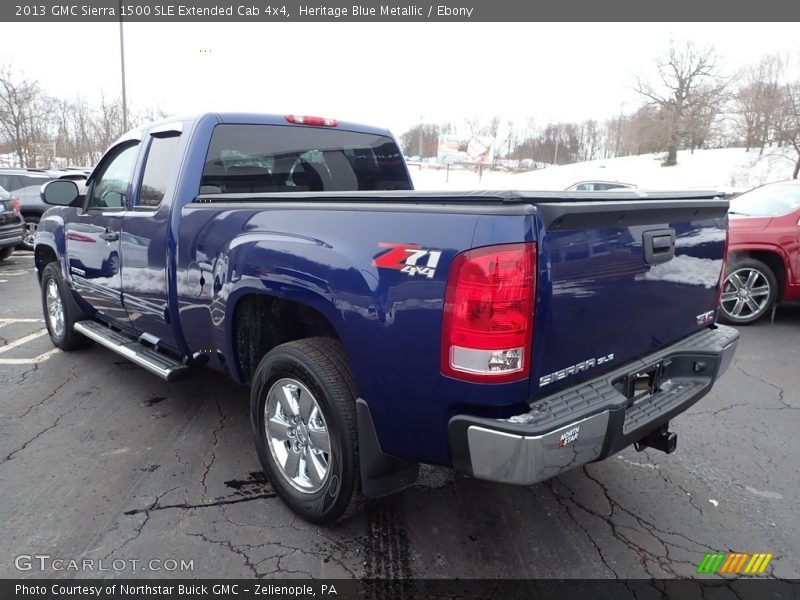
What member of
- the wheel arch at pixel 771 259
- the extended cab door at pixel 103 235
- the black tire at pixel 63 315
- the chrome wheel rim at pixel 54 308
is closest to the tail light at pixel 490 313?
the extended cab door at pixel 103 235

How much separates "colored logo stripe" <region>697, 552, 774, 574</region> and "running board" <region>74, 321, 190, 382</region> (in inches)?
118

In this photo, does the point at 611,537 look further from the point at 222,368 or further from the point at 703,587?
the point at 222,368

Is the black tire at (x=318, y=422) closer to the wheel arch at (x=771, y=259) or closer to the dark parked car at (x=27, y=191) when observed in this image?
the wheel arch at (x=771, y=259)

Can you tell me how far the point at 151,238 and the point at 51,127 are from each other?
3893 centimetres

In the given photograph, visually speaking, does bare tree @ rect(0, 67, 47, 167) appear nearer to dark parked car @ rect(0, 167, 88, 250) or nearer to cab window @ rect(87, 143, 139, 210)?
dark parked car @ rect(0, 167, 88, 250)

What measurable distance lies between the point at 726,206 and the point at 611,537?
5.88 feet

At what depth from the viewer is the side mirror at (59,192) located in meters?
4.34

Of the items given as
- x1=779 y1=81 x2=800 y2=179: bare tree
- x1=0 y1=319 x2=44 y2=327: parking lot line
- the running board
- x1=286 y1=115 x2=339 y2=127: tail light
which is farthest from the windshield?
x1=779 y1=81 x2=800 y2=179: bare tree

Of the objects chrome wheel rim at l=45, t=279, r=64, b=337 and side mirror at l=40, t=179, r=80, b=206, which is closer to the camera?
side mirror at l=40, t=179, r=80, b=206

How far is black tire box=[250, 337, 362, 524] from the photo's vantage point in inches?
92.9

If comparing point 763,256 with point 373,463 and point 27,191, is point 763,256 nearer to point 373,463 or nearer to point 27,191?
point 373,463

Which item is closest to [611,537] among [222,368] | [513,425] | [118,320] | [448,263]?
[513,425]

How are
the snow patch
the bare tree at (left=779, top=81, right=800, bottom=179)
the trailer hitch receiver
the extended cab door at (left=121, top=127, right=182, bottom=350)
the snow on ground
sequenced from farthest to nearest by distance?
the snow on ground, the bare tree at (left=779, top=81, right=800, bottom=179), the extended cab door at (left=121, top=127, right=182, bottom=350), the trailer hitch receiver, the snow patch

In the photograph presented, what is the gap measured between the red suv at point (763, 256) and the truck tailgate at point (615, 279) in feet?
13.2
